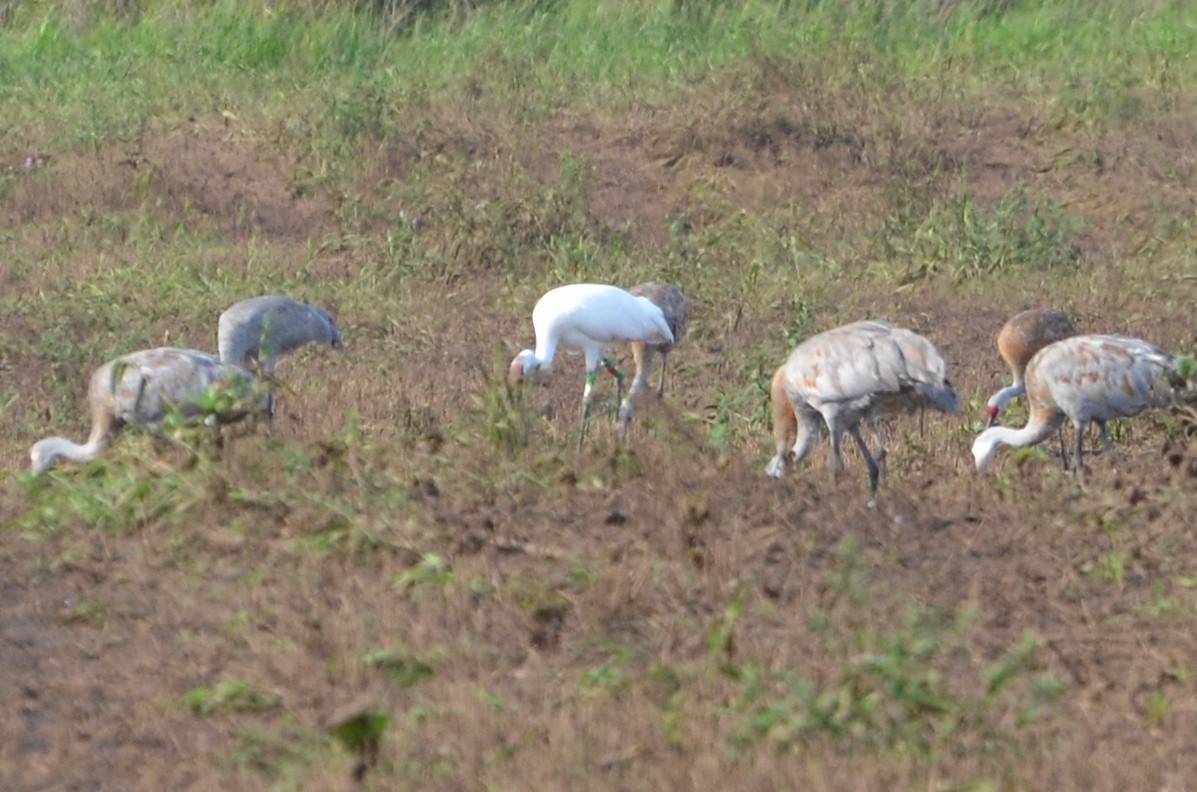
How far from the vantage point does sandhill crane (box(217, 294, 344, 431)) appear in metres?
8.88

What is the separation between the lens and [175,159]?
44.8ft

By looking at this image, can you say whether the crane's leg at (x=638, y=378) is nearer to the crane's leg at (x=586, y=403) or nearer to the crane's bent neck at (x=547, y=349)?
the crane's leg at (x=586, y=403)

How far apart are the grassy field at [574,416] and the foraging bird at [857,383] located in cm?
24

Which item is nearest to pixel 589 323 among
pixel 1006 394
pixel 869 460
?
pixel 1006 394

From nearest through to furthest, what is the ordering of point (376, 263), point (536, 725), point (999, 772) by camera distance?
point (999, 772), point (536, 725), point (376, 263)

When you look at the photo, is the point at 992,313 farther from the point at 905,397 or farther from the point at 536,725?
the point at 536,725

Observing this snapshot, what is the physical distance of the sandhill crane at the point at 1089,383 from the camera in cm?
775

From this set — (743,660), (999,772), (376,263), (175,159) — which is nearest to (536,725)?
(743,660)

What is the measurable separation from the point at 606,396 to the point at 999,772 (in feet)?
19.1

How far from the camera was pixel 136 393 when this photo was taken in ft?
22.9

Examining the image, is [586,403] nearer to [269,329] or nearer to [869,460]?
[269,329]

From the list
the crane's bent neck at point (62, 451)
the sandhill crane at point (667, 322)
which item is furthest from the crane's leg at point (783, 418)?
the crane's bent neck at point (62, 451)

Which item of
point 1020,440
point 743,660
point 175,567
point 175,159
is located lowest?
point 175,159

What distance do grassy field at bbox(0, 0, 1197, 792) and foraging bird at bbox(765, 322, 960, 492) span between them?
0.79 feet
